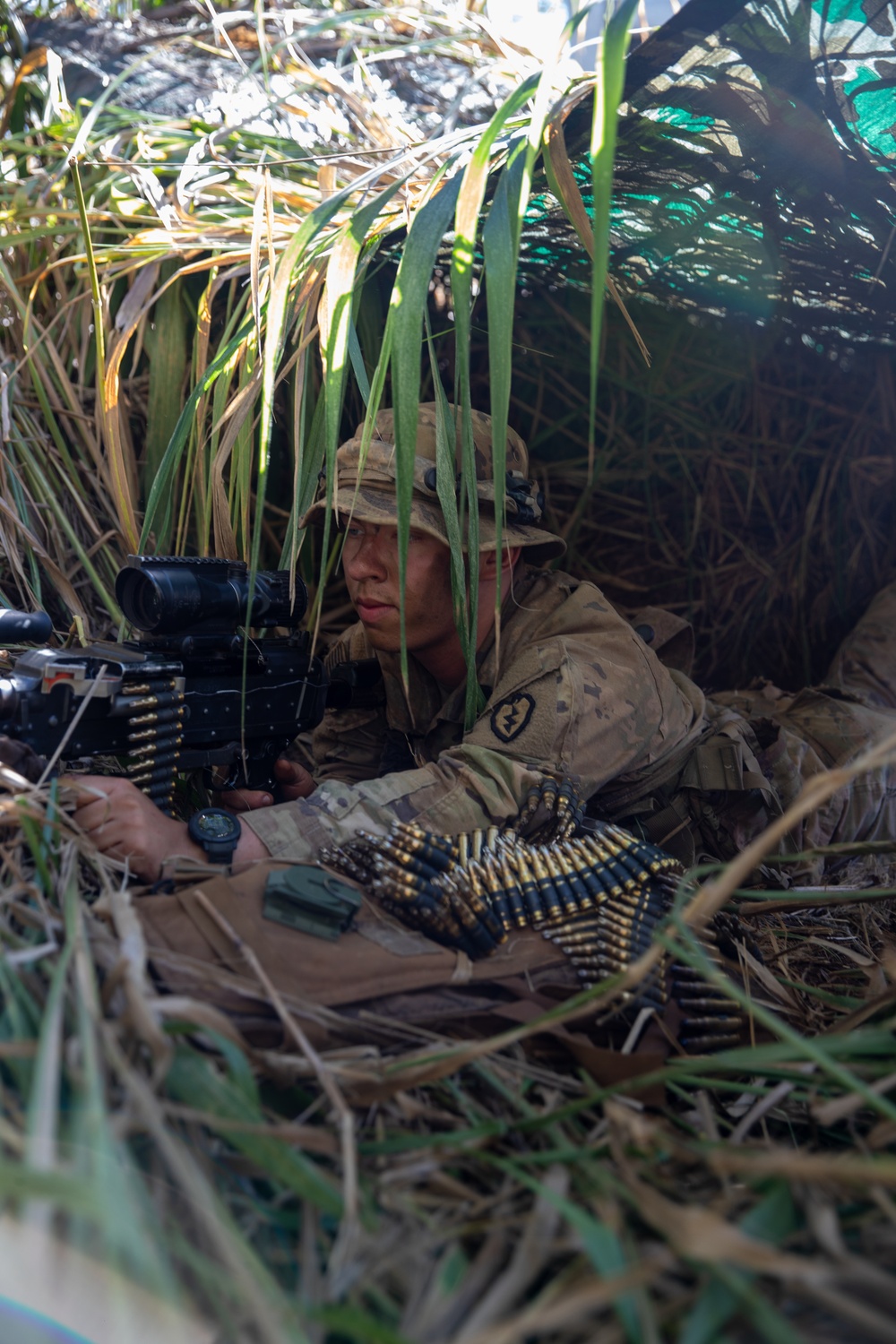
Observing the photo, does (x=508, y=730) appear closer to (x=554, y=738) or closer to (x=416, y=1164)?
(x=554, y=738)

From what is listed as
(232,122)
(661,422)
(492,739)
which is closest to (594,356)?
(492,739)

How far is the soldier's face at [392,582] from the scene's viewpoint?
8.93 ft

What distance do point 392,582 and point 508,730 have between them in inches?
23.2

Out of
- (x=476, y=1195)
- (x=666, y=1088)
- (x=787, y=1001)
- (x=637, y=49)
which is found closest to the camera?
(x=476, y=1195)

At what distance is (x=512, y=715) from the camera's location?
8.05 ft

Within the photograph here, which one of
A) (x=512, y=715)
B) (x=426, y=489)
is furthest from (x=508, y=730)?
(x=426, y=489)

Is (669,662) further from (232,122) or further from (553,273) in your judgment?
(232,122)

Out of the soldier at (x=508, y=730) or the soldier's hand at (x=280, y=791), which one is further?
the soldier's hand at (x=280, y=791)

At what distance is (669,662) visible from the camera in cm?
352

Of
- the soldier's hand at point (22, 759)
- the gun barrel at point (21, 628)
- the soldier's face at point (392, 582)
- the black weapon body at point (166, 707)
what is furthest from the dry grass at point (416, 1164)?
the soldier's face at point (392, 582)

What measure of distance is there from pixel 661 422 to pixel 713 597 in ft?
2.70

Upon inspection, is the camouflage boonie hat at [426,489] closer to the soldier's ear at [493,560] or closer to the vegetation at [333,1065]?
the soldier's ear at [493,560]

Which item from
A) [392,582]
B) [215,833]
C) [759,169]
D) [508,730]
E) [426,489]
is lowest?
[215,833]

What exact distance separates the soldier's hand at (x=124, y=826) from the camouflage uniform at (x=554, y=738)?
0.22 meters
